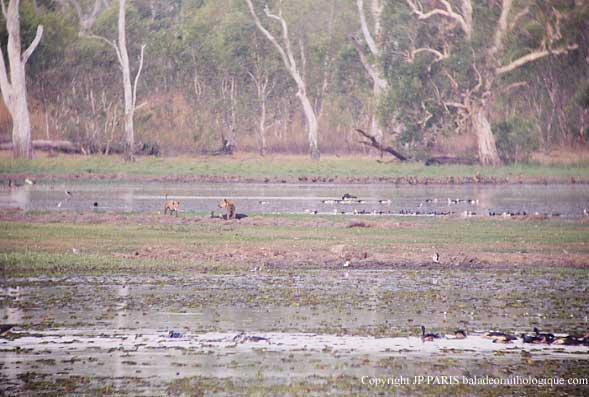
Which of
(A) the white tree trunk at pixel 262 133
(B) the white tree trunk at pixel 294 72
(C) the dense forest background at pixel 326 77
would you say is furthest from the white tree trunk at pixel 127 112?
(B) the white tree trunk at pixel 294 72

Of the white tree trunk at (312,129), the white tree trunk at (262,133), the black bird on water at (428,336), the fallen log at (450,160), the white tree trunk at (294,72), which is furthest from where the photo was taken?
the white tree trunk at (262,133)

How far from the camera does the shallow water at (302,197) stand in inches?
1199

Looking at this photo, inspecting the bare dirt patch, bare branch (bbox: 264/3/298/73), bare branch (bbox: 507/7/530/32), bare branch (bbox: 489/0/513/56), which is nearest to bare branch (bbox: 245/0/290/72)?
bare branch (bbox: 264/3/298/73)

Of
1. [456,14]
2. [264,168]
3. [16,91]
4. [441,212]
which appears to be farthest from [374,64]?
[441,212]

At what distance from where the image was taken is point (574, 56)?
51344 mm

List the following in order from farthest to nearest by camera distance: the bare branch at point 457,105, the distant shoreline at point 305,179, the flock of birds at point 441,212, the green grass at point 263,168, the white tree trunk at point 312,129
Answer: the white tree trunk at point 312,129, the bare branch at point 457,105, the green grass at point 263,168, the distant shoreline at point 305,179, the flock of birds at point 441,212

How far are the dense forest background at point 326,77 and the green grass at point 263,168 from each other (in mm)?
2759

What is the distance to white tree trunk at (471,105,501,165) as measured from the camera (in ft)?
166

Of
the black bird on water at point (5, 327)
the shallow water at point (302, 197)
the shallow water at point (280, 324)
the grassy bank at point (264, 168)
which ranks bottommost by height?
the shallow water at point (280, 324)

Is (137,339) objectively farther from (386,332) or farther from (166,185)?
(166,185)

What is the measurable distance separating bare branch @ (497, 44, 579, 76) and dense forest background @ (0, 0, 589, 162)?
0.10 metres

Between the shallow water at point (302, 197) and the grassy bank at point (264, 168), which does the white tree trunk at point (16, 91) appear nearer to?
the grassy bank at point (264, 168)

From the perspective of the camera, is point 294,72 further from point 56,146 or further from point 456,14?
point 56,146

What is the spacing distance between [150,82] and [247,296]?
4876cm
